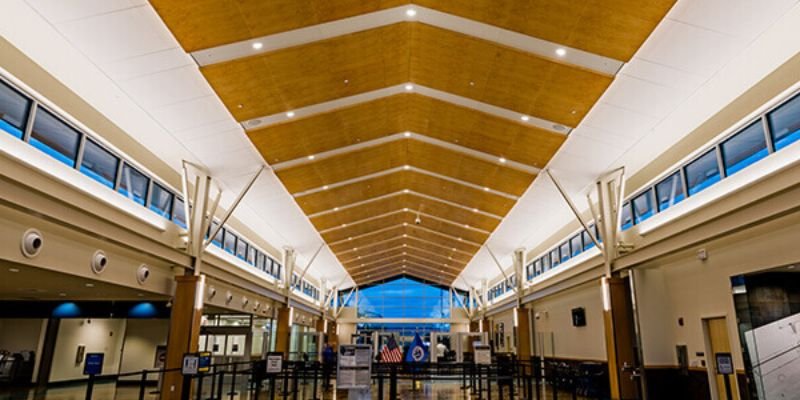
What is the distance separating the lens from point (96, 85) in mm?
8336

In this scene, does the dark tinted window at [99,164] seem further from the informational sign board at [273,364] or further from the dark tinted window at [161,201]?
the informational sign board at [273,364]

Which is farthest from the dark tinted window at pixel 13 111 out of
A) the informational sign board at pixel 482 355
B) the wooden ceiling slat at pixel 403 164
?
the informational sign board at pixel 482 355

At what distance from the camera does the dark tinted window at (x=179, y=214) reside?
12469 mm

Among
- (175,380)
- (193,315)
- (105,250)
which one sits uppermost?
(105,250)

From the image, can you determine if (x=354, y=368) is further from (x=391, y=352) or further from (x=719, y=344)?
(x=391, y=352)

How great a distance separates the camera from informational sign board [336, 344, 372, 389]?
9188mm

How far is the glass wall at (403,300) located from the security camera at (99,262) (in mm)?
29320

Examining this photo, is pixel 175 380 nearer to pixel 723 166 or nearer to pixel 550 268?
pixel 723 166

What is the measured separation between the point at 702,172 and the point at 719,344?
11.0 feet

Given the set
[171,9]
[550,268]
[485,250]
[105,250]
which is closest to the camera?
[171,9]

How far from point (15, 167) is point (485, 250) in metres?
19.7

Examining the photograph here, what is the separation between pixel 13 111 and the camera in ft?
23.8

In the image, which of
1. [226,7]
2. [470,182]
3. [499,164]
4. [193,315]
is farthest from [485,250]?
[226,7]

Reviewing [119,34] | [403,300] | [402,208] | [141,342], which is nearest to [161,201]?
[119,34]
